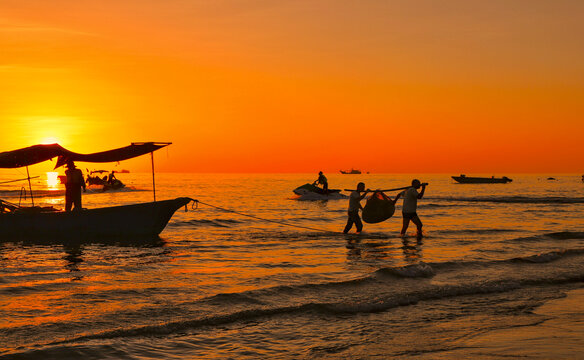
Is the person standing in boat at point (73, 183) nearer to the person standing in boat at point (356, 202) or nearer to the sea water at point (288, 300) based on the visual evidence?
the sea water at point (288, 300)

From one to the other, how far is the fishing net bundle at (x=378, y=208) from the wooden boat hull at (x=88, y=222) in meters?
7.18

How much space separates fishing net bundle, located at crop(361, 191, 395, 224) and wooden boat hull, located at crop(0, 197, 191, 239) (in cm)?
718

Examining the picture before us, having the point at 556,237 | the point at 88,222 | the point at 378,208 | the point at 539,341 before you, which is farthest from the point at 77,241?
the point at 556,237

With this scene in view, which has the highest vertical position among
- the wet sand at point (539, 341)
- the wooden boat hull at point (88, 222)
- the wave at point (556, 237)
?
the wooden boat hull at point (88, 222)

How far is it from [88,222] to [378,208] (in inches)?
430

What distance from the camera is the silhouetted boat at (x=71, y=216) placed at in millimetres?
19734

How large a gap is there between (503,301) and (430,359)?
444 centimetres

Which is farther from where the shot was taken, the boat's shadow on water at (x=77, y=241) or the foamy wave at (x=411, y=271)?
the boat's shadow on water at (x=77, y=241)

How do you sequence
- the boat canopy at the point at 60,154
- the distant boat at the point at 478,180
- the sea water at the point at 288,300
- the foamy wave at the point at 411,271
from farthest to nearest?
the distant boat at the point at 478,180
the boat canopy at the point at 60,154
the foamy wave at the point at 411,271
the sea water at the point at 288,300

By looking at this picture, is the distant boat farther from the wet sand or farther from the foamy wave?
the wet sand

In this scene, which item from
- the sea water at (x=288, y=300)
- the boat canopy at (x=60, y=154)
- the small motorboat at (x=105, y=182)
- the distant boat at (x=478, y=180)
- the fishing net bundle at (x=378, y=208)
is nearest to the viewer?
the sea water at (x=288, y=300)

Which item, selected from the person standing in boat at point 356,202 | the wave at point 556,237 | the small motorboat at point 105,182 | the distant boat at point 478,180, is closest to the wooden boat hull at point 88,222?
the person standing in boat at point 356,202

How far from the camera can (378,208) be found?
21.5 metres

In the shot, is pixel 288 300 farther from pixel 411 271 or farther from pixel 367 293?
pixel 411 271
